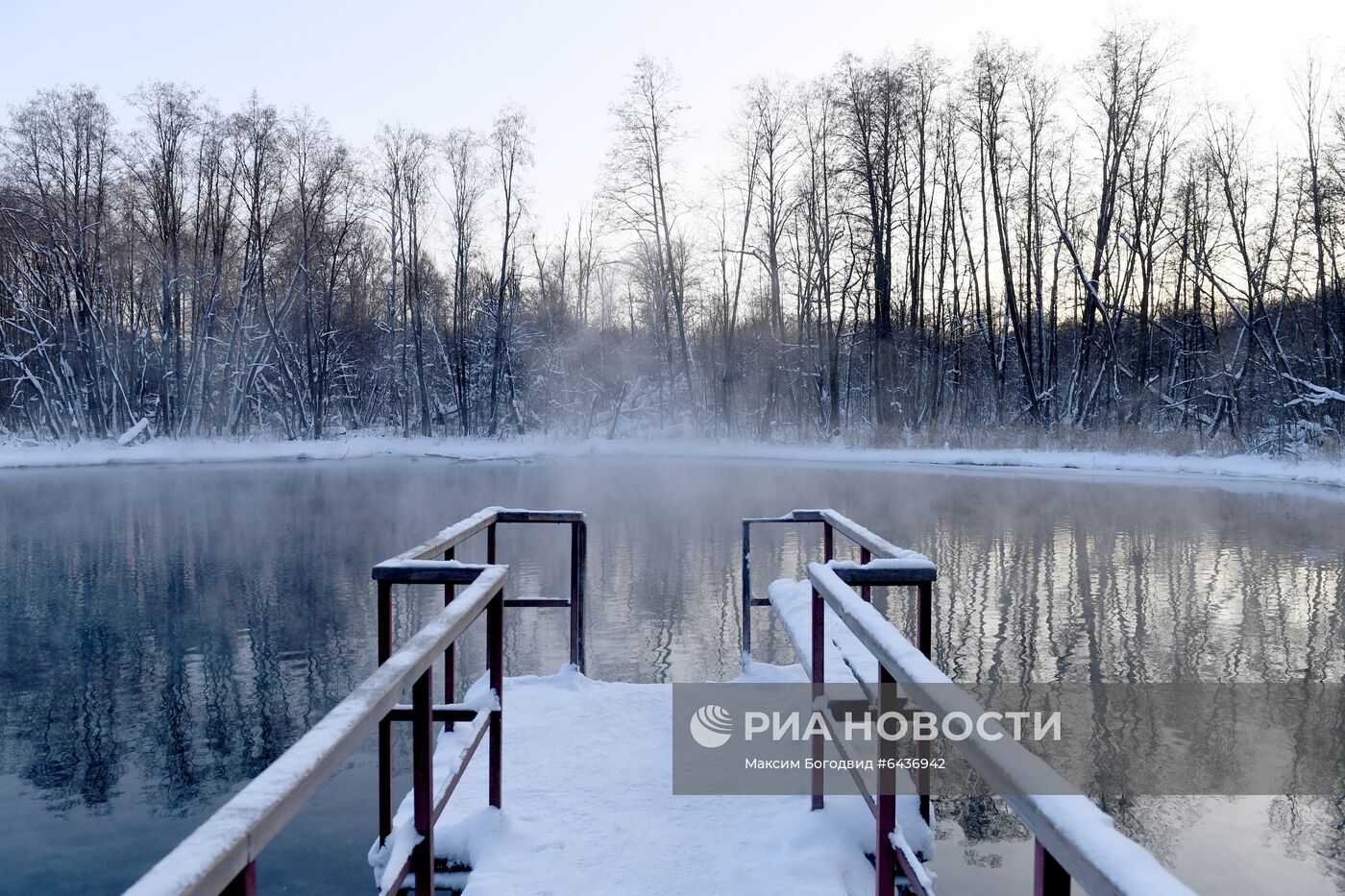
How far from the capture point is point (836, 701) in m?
3.28

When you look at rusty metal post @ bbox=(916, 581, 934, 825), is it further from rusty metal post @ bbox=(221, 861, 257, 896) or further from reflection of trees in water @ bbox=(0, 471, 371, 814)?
reflection of trees in water @ bbox=(0, 471, 371, 814)

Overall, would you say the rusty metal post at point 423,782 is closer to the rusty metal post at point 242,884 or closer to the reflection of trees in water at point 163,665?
the rusty metal post at point 242,884

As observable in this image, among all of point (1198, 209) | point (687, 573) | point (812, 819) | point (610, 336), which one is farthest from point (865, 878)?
point (610, 336)

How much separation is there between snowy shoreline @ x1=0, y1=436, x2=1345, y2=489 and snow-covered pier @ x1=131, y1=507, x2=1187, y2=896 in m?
22.2

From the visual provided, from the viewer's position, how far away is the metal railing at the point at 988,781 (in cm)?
112

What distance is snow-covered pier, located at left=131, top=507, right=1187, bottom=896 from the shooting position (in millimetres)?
1264

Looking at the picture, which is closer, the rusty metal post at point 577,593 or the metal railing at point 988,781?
the metal railing at point 988,781

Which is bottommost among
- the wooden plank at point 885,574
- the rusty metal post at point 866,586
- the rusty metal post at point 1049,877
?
the rusty metal post at point 866,586

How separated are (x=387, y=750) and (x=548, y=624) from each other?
560 cm

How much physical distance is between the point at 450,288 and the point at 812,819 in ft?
162

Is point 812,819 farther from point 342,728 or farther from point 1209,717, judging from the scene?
point 1209,717

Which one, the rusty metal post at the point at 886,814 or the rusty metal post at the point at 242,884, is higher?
the rusty metal post at the point at 242,884

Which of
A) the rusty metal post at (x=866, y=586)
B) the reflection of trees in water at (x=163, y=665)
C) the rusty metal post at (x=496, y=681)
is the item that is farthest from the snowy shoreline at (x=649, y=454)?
the rusty metal post at (x=496, y=681)

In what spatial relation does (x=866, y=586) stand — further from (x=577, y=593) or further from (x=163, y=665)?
(x=163, y=665)
